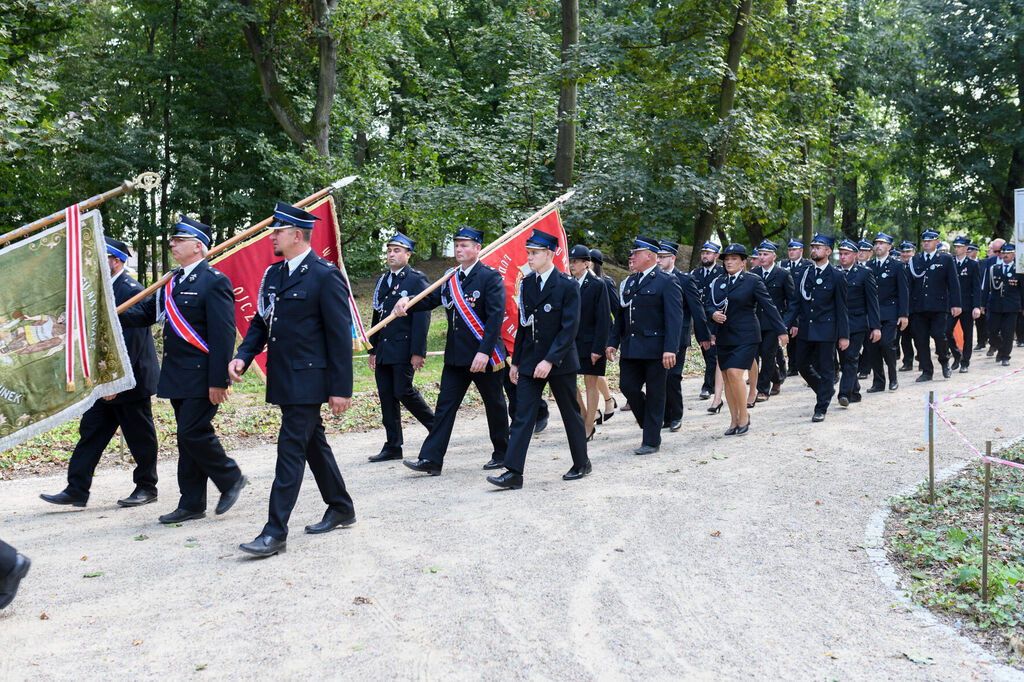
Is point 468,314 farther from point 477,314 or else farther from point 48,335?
point 48,335

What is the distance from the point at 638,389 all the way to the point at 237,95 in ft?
69.7

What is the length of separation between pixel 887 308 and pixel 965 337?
99.2 inches

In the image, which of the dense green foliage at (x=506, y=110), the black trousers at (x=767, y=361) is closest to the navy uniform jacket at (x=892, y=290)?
the black trousers at (x=767, y=361)

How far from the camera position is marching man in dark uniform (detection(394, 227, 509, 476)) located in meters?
7.68

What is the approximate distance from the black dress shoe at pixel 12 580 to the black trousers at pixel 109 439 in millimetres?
2398

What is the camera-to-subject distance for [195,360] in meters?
6.24

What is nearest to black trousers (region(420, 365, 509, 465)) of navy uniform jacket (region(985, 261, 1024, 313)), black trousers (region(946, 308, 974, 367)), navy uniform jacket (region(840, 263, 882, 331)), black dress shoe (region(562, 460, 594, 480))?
black dress shoe (region(562, 460, 594, 480))

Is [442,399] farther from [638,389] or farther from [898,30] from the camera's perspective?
[898,30]

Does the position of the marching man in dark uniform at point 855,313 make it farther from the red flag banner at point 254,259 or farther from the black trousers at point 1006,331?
the red flag banner at point 254,259

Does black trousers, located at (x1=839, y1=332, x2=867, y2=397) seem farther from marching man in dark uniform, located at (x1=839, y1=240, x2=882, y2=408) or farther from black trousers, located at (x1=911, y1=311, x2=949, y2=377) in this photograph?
black trousers, located at (x1=911, y1=311, x2=949, y2=377)

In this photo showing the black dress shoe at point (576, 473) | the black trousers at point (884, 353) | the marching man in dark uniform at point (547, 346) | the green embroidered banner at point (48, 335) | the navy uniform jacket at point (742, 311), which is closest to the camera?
the green embroidered banner at point (48, 335)

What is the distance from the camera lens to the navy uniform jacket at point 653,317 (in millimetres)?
8758

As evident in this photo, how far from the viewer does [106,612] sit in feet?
14.9

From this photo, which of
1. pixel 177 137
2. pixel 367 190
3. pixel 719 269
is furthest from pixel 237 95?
pixel 719 269
